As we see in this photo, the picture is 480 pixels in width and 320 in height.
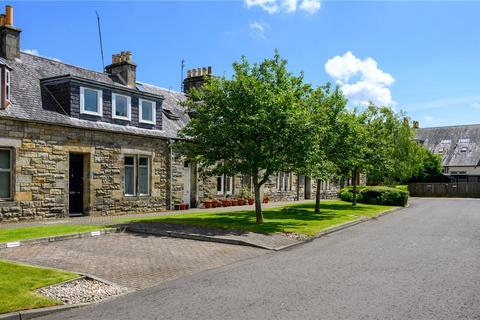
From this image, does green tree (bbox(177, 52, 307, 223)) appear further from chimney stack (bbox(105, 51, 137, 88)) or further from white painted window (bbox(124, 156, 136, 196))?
chimney stack (bbox(105, 51, 137, 88))

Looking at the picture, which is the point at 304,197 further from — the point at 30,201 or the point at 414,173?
the point at 30,201

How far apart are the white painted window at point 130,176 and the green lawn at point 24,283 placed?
13200 millimetres

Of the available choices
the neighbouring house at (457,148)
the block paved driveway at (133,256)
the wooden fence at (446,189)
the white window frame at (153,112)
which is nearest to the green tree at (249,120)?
the block paved driveway at (133,256)

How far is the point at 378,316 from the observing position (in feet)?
21.9

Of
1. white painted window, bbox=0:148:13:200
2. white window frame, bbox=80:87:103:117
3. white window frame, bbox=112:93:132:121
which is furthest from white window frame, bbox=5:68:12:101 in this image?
white window frame, bbox=112:93:132:121

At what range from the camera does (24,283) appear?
7906 millimetres

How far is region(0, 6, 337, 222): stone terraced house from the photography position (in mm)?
17953

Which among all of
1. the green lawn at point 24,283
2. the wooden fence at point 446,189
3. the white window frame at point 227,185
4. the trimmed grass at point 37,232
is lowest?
the wooden fence at point 446,189

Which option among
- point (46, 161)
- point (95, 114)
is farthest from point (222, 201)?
point (46, 161)

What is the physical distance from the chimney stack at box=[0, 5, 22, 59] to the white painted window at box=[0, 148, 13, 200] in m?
5.54

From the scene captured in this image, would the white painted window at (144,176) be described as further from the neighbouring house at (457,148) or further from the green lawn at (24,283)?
the neighbouring house at (457,148)

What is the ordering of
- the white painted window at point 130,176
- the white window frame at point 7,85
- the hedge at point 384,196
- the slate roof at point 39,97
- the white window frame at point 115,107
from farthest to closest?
the hedge at point 384,196, the white painted window at point 130,176, the white window frame at point 115,107, the slate roof at point 39,97, the white window frame at point 7,85

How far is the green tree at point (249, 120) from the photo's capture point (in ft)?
53.5

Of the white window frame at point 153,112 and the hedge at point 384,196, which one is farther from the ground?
the white window frame at point 153,112
